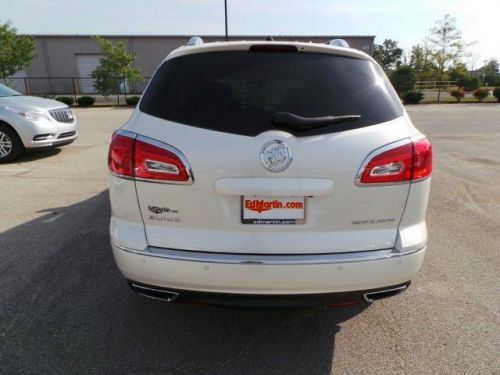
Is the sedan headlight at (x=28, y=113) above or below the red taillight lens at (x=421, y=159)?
below

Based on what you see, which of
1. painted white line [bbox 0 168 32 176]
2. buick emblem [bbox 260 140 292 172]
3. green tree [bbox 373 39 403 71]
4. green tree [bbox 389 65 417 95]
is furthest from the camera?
green tree [bbox 373 39 403 71]

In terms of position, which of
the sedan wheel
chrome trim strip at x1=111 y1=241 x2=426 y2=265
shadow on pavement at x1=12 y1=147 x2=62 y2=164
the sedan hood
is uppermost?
the sedan hood

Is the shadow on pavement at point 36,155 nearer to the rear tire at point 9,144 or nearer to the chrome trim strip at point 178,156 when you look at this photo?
the rear tire at point 9,144

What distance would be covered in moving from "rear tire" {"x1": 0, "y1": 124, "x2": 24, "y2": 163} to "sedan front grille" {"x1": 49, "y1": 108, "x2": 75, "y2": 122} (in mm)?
847

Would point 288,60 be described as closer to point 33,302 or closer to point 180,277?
point 180,277

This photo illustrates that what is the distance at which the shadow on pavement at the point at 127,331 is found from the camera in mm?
2404

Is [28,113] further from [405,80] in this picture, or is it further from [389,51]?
[389,51]

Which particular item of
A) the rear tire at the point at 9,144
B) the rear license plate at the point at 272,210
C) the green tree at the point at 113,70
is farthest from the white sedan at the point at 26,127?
the green tree at the point at 113,70

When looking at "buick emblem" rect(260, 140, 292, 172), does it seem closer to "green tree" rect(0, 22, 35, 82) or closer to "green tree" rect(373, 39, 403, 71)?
"green tree" rect(0, 22, 35, 82)

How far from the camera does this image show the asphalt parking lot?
7.92ft

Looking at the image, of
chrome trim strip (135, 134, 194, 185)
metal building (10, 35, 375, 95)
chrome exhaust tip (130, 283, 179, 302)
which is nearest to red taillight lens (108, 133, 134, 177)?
chrome trim strip (135, 134, 194, 185)

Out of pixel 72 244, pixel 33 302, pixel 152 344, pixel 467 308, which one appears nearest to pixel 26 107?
pixel 72 244

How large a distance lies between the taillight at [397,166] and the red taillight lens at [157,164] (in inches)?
37.9

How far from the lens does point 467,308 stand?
2.99 m
